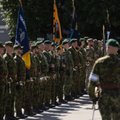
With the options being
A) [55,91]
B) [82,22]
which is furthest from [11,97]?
[82,22]

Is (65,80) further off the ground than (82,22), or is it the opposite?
(82,22)

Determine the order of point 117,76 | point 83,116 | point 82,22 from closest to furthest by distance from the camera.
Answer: point 117,76 < point 83,116 < point 82,22

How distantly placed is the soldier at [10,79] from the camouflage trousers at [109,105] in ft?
14.3

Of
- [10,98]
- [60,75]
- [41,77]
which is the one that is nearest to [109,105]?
[10,98]

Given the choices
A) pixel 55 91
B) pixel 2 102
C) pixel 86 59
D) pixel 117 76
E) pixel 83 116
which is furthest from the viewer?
pixel 86 59

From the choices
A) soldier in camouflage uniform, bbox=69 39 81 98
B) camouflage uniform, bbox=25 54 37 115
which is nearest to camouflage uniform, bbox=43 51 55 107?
camouflage uniform, bbox=25 54 37 115

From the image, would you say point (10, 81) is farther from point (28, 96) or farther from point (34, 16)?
point (34, 16)

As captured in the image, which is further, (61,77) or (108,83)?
(61,77)

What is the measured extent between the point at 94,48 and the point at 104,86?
11715 millimetres

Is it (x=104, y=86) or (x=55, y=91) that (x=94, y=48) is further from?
(x=104, y=86)

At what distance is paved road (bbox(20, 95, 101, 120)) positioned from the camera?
519 inches

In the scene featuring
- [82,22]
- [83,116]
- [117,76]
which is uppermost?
[82,22]

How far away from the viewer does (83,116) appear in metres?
13.5

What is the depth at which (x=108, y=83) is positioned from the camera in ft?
28.3
